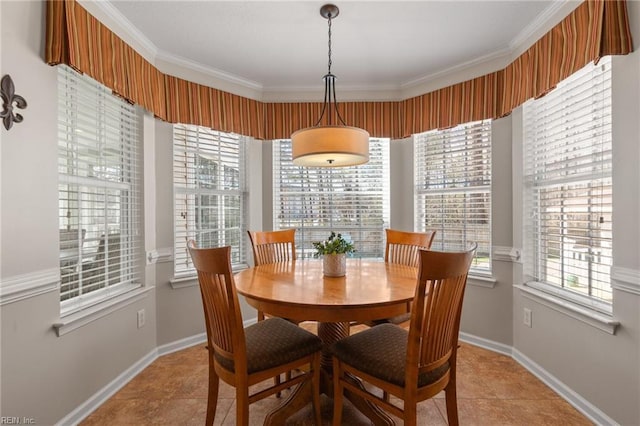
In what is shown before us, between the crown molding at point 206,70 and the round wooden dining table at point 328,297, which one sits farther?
the crown molding at point 206,70

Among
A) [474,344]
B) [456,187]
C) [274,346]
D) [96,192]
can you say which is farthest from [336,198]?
[96,192]

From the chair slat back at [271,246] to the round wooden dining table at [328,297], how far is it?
13.3 inches

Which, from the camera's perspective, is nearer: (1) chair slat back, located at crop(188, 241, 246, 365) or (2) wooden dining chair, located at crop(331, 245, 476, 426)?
(2) wooden dining chair, located at crop(331, 245, 476, 426)

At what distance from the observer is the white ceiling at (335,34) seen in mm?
1963

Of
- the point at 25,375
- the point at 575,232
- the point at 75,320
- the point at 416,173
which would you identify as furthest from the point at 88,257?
the point at 575,232

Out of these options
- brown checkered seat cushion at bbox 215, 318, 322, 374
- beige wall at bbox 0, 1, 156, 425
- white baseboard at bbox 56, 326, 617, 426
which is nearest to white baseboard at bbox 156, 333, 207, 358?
white baseboard at bbox 56, 326, 617, 426

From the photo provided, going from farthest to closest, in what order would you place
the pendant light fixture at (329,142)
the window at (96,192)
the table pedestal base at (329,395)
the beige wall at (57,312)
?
the window at (96,192), the pendant light fixture at (329,142), the table pedestal base at (329,395), the beige wall at (57,312)

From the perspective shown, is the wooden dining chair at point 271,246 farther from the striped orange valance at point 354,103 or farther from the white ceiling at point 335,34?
the white ceiling at point 335,34

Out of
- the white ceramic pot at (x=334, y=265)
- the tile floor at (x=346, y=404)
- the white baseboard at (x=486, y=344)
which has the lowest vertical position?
the tile floor at (x=346, y=404)

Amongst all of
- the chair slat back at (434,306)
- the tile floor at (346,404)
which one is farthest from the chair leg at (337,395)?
the chair slat back at (434,306)

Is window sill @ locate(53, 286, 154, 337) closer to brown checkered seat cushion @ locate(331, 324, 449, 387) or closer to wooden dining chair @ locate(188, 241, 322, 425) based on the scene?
wooden dining chair @ locate(188, 241, 322, 425)

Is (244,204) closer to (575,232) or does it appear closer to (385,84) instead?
(385,84)

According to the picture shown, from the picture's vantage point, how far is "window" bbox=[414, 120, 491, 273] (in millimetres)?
2683

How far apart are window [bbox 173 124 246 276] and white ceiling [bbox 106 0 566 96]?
2.20 feet
